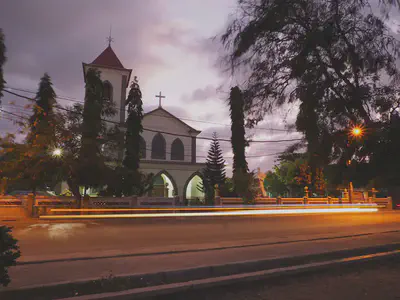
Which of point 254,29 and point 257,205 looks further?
point 257,205

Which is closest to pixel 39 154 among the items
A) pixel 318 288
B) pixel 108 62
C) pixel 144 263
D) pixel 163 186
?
pixel 144 263

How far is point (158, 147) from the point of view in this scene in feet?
118

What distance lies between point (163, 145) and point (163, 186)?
15.4 ft

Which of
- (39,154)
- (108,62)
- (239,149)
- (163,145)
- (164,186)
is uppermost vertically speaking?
(108,62)

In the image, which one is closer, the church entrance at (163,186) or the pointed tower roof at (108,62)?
the church entrance at (163,186)

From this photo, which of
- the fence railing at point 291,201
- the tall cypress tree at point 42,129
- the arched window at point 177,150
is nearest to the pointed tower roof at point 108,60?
the arched window at point 177,150

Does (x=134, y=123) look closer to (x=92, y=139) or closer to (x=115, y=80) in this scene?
(x=92, y=139)

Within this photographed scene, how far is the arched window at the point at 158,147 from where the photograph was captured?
1404 inches

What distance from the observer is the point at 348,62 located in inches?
353

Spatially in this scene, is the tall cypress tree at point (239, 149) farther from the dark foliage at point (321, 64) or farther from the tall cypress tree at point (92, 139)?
the tall cypress tree at point (92, 139)

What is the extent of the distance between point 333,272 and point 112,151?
17621mm

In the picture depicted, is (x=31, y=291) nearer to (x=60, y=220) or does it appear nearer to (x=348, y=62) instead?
(x=348, y=62)

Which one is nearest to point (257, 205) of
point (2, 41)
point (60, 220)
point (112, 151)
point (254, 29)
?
point (112, 151)

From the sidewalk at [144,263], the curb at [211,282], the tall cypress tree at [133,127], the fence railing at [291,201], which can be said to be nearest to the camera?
the curb at [211,282]
